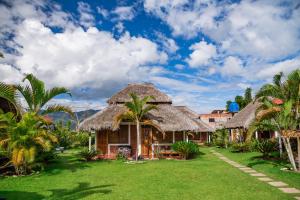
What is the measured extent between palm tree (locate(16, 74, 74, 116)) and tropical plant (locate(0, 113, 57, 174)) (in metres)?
0.81

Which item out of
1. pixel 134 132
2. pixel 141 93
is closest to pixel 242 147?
pixel 134 132

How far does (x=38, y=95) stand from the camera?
38.5ft

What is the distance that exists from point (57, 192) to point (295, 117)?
365 inches

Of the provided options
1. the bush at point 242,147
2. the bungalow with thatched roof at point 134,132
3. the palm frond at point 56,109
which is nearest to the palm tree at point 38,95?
the palm frond at point 56,109

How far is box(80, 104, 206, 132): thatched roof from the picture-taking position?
1697 centimetres

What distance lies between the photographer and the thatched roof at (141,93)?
20.1 m

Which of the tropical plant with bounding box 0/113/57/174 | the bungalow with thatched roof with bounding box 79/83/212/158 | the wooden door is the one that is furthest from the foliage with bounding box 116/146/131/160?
the tropical plant with bounding box 0/113/57/174

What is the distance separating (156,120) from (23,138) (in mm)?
9170

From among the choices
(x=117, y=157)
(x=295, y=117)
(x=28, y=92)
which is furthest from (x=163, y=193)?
(x=117, y=157)

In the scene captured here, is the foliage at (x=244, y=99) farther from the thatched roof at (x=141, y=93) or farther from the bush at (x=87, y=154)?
the bush at (x=87, y=154)

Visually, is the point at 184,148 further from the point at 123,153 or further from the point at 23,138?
the point at 23,138

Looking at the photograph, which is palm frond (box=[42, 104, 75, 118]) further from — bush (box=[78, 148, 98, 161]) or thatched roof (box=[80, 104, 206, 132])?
thatched roof (box=[80, 104, 206, 132])

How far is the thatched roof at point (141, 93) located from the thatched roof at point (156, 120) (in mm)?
627

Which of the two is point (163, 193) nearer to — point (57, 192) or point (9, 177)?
point (57, 192)
